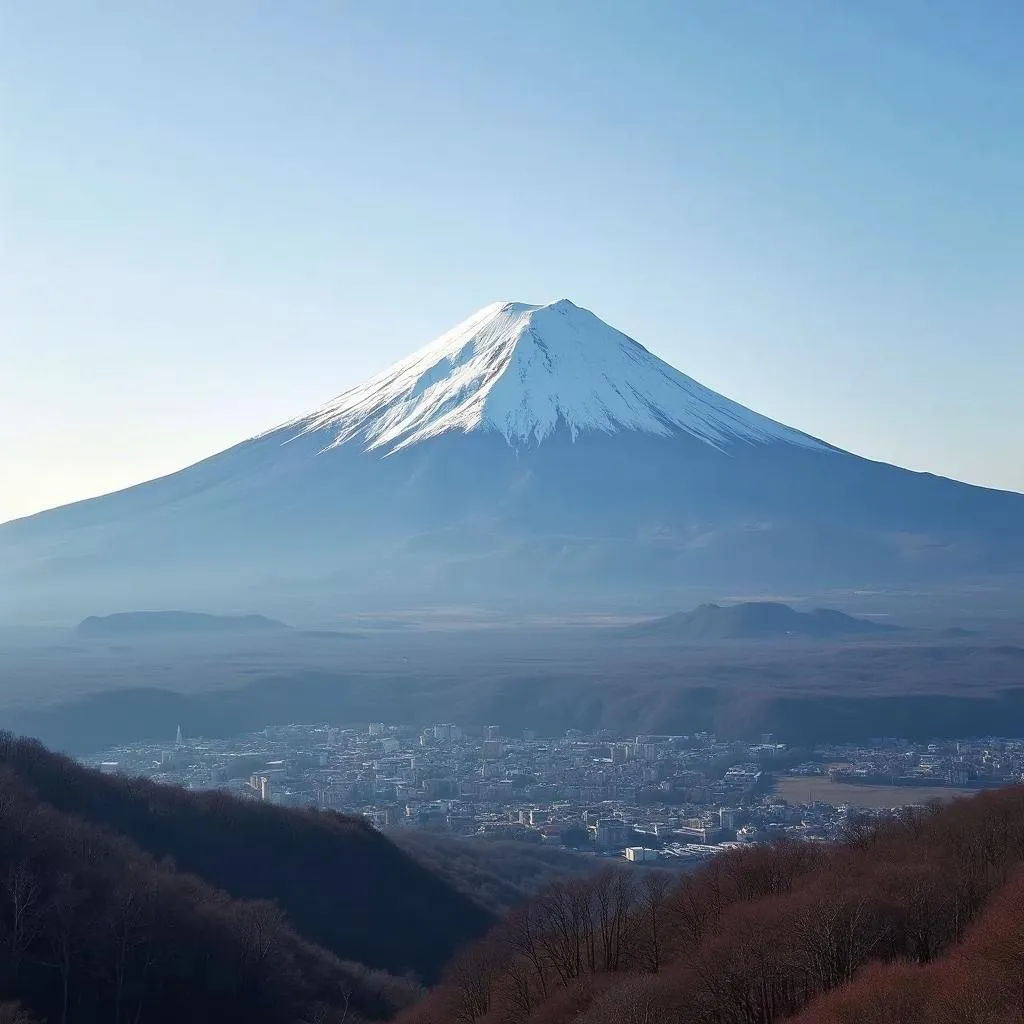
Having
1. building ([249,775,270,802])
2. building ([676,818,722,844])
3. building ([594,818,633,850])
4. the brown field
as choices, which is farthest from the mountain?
building ([594,818,633,850])

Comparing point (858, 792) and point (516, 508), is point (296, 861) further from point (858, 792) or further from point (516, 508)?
point (516, 508)

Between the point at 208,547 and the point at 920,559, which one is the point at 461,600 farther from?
the point at 920,559

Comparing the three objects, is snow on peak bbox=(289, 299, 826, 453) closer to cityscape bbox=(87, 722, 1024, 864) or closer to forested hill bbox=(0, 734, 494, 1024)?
cityscape bbox=(87, 722, 1024, 864)

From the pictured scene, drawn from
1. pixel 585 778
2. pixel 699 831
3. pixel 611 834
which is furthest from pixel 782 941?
pixel 585 778

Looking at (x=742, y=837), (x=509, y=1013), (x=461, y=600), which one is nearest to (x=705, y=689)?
(x=742, y=837)

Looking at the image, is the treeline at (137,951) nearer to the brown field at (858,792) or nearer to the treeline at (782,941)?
the treeline at (782,941)

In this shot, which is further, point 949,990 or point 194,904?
point 194,904
